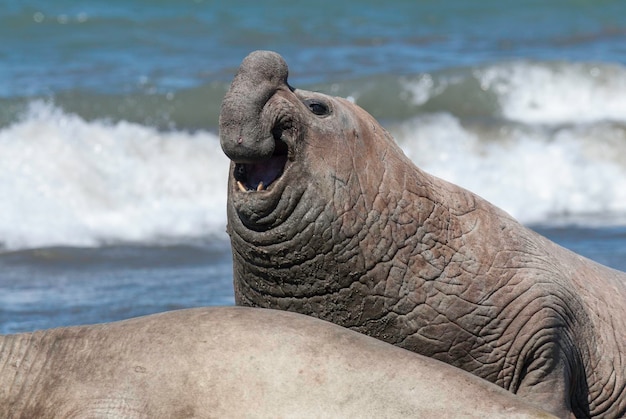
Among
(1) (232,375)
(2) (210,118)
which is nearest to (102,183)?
(2) (210,118)

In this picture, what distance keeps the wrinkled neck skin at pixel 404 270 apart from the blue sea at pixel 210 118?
329 cm

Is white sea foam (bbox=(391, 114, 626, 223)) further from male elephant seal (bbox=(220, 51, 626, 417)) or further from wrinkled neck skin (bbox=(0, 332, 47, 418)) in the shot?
wrinkled neck skin (bbox=(0, 332, 47, 418))

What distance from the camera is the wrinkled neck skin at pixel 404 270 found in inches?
226

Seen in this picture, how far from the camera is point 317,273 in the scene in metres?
5.77

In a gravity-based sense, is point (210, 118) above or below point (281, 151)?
below

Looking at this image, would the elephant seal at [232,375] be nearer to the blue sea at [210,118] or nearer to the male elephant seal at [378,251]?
the male elephant seal at [378,251]

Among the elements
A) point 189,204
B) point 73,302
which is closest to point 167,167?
point 189,204

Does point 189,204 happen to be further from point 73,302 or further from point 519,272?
point 519,272

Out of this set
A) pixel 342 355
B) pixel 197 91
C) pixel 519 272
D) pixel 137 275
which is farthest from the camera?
pixel 197 91

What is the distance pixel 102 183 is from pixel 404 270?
8729mm

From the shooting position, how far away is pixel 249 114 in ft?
17.9

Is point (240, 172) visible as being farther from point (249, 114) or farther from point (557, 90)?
point (557, 90)

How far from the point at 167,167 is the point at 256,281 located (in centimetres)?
929

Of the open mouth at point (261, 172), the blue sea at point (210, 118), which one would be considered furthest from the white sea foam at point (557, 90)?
the open mouth at point (261, 172)
